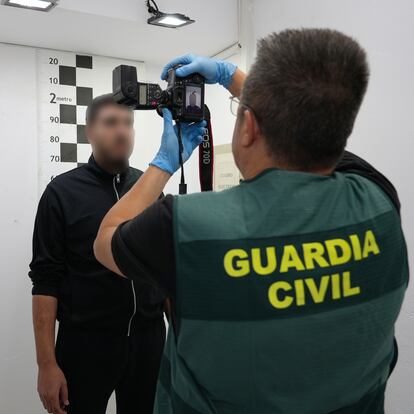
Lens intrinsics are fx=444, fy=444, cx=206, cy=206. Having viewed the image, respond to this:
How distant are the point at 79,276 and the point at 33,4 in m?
0.98

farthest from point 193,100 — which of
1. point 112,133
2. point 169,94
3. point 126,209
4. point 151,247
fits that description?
point 112,133

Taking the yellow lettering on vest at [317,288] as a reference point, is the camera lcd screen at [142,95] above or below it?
above

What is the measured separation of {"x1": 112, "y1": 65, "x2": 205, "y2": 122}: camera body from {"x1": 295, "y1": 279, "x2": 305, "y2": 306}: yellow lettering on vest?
20.4 inches

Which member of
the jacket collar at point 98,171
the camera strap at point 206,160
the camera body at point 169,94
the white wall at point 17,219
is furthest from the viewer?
the white wall at point 17,219

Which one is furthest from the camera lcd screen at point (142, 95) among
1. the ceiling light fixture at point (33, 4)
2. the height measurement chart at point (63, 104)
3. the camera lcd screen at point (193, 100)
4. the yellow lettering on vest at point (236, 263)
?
the height measurement chart at point (63, 104)

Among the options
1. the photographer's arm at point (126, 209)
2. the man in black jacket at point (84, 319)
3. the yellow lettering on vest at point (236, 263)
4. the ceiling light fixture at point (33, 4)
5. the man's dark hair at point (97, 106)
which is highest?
the ceiling light fixture at point (33, 4)

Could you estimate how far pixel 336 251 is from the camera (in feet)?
2.12

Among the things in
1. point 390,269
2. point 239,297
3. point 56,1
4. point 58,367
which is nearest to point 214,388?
point 239,297

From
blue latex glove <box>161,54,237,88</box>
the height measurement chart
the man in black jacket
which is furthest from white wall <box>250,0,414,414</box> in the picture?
the height measurement chart

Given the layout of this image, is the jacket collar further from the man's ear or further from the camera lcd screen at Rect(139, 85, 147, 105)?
the man's ear

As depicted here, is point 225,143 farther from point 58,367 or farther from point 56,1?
point 58,367

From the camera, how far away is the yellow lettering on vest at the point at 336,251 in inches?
25.3

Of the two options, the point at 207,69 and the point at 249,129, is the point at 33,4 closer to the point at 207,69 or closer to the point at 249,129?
the point at 207,69

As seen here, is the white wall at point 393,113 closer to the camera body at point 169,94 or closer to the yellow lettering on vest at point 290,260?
the camera body at point 169,94
